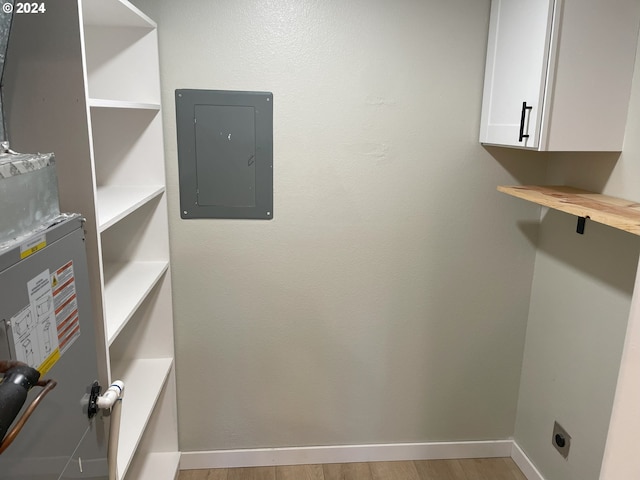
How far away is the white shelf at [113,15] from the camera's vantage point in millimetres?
1458

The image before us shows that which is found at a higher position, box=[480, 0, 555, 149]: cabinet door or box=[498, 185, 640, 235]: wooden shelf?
box=[480, 0, 555, 149]: cabinet door

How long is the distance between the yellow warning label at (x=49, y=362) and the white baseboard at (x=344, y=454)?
5.11 ft

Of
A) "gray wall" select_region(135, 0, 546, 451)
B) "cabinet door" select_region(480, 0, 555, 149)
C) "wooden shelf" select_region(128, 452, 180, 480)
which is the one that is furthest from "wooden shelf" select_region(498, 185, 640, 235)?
"wooden shelf" select_region(128, 452, 180, 480)

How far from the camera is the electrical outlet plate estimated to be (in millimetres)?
2008

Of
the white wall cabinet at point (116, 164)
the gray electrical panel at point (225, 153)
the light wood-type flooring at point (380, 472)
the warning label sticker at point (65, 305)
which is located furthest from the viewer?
the light wood-type flooring at point (380, 472)

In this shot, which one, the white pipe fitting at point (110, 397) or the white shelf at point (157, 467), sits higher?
the white pipe fitting at point (110, 397)

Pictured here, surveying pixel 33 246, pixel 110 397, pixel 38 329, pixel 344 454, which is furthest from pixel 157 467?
pixel 33 246

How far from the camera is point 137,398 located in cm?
188

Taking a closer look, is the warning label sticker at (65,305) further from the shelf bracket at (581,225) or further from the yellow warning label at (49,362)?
the shelf bracket at (581,225)

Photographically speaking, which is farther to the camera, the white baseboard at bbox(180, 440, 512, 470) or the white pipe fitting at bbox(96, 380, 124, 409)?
the white baseboard at bbox(180, 440, 512, 470)

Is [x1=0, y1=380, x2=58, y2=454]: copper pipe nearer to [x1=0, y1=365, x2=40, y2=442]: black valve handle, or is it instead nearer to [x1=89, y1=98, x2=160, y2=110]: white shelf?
[x1=0, y1=365, x2=40, y2=442]: black valve handle

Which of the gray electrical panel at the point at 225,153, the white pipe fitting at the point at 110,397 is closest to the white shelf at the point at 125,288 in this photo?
the white pipe fitting at the point at 110,397

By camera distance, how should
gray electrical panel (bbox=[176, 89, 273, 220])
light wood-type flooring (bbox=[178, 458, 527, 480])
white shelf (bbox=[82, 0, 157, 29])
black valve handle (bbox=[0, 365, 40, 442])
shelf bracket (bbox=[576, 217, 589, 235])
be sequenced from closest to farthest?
black valve handle (bbox=[0, 365, 40, 442]), white shelf (bbox=[82, 0, 157, 29]), shelf bracket (bbox=[576, 217, 589, 235]), gray electrical panel (bbox=[176, 89, 273, 220]), light wood-type flooring (bbox=[178, 458, 527, 480])

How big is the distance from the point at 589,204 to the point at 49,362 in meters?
1.57
